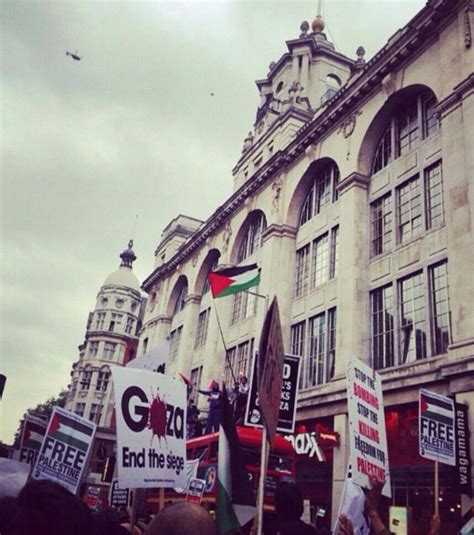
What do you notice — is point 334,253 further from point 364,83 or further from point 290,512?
point 290,512

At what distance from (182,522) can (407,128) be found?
2117 cm

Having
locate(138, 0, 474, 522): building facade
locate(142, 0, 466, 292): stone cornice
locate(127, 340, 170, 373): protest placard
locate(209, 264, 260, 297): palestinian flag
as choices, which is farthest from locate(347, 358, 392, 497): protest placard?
locate(142, 0, 466, 292): stone cornice

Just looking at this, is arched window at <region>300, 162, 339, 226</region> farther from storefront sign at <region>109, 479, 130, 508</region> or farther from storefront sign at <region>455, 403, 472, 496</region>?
storefront sign at <region>109, 479, 130, 508</region>

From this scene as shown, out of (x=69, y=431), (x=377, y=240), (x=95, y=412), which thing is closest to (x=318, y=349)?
(x=377, y=240)

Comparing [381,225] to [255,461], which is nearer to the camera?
[255,461]

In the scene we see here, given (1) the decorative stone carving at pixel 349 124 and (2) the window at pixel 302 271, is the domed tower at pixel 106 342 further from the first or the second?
(1) the decorative stone carving at pixel 349 124

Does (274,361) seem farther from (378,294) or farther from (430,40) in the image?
(430,40)

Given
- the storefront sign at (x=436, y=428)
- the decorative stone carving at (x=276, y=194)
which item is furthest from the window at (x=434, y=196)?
the decorative stone carving at (x=276, y=194)

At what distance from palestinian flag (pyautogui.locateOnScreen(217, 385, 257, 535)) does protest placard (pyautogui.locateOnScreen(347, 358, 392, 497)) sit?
56.6 inches

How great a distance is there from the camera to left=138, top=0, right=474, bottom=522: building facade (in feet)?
52.5

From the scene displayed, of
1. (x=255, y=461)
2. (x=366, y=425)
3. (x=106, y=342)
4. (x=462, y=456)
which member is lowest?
(x=255, y=461)

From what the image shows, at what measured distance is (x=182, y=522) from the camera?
2145 mm

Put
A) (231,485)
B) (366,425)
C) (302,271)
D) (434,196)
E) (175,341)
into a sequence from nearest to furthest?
1. (231,485)
2. (366,425)
3. (434,196)
4. (302,271)
5. (175,341)

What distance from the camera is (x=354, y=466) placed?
554cm
